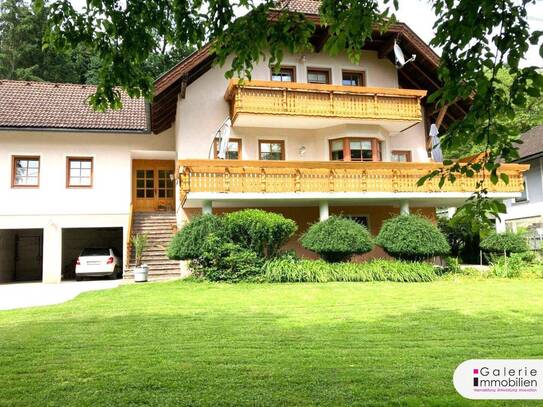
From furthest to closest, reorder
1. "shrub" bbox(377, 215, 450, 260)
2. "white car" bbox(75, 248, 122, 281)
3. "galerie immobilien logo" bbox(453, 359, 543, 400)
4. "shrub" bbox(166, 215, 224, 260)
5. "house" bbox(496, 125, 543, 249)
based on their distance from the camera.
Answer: "house" bbox(496, 125, 543, 249) < "white car" bbox(75, 248, 122, 281) < "shrub" bbox(377, 215, 450, 260) < "shrub" bbox(166, 215, 224, 260) < "galerie immobilien logo" bbox(453, 359, 543, 400)

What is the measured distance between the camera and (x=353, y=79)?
19625 mm

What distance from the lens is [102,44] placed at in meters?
4.93

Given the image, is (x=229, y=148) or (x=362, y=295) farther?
(x=229, y=148)

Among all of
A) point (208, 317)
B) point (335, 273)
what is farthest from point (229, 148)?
point (208, 317)

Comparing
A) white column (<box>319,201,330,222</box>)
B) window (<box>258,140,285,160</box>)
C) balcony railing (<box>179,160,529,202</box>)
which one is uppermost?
window (<box>258,140,285,160</box>)

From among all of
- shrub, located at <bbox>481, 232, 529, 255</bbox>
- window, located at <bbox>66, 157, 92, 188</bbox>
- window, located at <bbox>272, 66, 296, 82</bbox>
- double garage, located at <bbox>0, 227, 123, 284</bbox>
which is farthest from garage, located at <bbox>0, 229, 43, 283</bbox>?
shrub, located at <bbox>481, 232, 529, 255</bbox>

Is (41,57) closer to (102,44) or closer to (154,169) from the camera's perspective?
(154,169)

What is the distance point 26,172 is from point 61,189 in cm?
158

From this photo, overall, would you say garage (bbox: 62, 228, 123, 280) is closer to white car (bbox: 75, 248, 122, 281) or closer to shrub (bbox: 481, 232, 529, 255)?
white car (bbox: 75, 248, 122, 281)

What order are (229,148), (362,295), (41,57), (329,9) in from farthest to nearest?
(41,57) < (229,148) < (362,295) < (329,9)

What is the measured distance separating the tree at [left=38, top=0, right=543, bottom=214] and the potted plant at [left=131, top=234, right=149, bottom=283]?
10539mm

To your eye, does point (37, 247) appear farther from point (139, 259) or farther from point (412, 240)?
point (412, 240)

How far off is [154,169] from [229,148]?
15.9ft

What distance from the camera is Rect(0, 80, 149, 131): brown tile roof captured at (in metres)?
17.9
